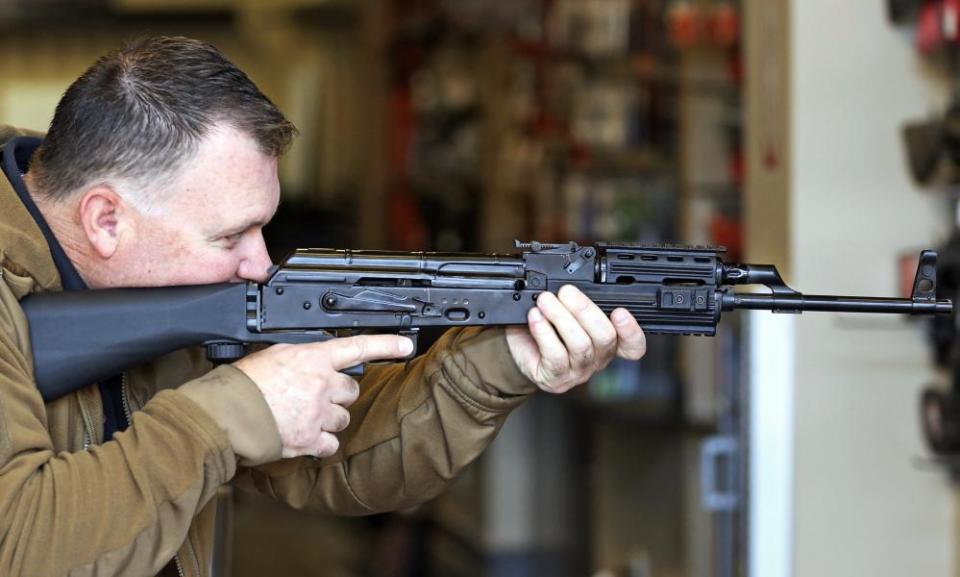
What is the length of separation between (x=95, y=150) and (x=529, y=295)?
60 cm

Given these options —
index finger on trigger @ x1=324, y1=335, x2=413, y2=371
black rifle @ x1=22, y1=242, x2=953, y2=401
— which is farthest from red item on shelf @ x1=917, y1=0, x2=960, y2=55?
index finger on trigger @ x1=324, y1=335, x2=413, y2=371

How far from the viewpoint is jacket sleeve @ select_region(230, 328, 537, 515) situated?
1.96m

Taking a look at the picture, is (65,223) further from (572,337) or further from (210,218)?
(572,337)

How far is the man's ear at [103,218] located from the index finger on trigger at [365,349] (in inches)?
12.2

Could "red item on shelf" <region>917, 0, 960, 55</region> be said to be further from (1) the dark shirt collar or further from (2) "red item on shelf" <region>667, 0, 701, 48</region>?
(1) the dark shirt collar

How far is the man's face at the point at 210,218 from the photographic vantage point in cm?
179

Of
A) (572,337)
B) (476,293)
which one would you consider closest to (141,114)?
(476,293)

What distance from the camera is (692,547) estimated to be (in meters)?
4.05

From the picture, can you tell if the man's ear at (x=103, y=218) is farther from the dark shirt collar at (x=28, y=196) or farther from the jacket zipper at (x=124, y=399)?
the jacket zipper at (x=124, y=399)

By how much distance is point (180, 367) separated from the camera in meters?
2.04

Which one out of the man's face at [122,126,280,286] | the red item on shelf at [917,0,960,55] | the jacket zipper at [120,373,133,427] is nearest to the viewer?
the man's face at [122,126,280,286]

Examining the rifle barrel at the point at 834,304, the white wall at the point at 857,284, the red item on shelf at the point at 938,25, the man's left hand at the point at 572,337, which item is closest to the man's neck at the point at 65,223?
the man's left hand at the point at 572,337

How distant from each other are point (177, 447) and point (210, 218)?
0.35m

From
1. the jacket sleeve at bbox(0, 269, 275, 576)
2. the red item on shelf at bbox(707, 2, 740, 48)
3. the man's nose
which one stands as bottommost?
the jacket sleeve at bbox(0, 269, 275, 576)
